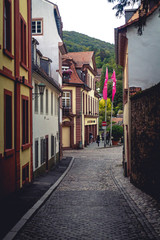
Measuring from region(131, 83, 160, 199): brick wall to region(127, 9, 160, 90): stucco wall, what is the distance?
7.28 feet

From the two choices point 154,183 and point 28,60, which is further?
point 28,60

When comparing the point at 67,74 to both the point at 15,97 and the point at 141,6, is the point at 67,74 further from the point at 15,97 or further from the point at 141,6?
the point at 141,6

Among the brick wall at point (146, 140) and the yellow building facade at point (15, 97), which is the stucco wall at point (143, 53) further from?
the yellow building facade at point (15, 97)

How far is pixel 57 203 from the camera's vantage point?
447 inches

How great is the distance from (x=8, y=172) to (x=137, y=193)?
15.7ft

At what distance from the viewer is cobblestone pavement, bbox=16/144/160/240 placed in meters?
7.73

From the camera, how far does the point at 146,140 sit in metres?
12.2

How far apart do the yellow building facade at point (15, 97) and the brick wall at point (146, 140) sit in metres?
4.40

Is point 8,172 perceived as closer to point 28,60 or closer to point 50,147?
point 28,60

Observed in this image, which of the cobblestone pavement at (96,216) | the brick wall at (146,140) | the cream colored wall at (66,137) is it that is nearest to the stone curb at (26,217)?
the cobblestone pavement at (96,216)

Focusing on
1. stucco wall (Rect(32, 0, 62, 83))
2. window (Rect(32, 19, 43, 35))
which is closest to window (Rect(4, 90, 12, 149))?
stucco wall (Rect(32, 0, 62, 83))

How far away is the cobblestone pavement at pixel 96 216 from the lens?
25.4ft

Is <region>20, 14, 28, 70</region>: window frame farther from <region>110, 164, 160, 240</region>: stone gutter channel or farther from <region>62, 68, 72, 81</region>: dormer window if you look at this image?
<region>62, 68, 72, 81</region>: dormer window

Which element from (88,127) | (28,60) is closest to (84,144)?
(88,127)
